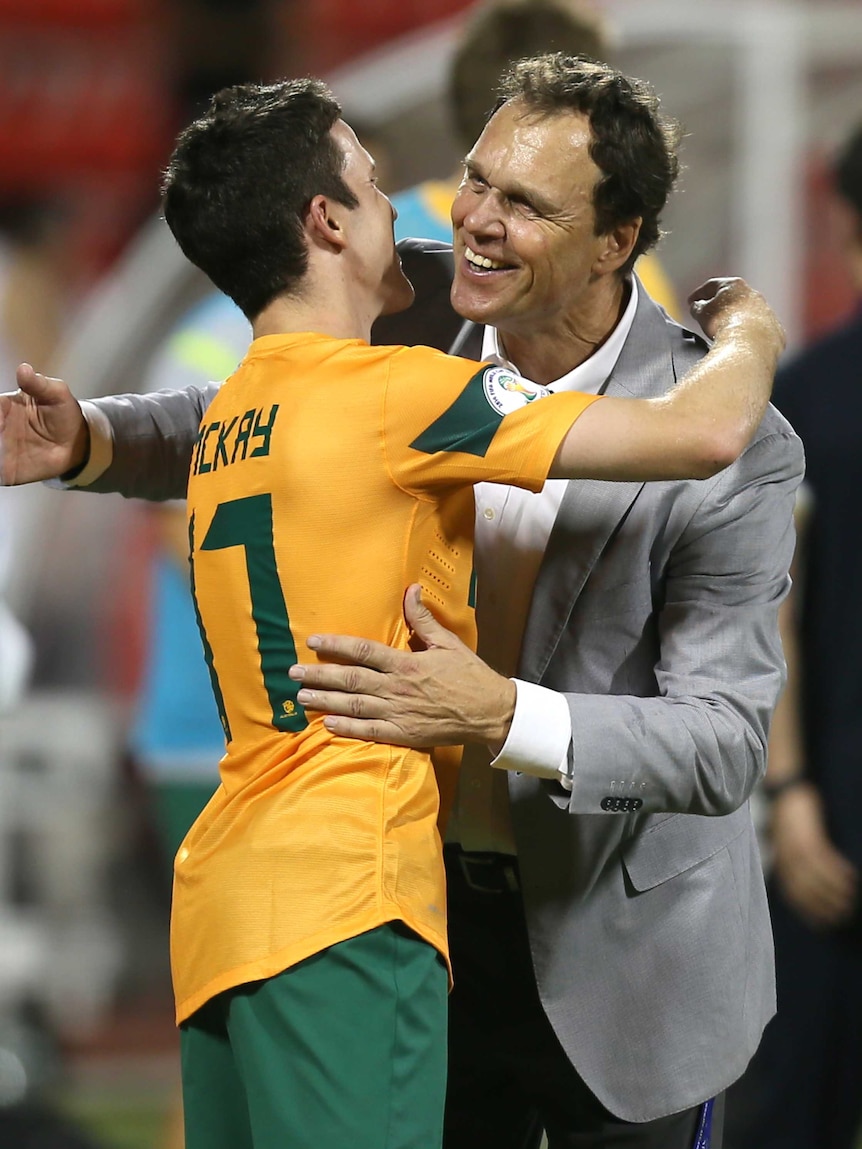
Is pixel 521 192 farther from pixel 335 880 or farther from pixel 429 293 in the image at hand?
pixel 335 880

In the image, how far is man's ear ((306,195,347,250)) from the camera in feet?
5.74

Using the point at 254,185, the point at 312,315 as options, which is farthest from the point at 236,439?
the point at 254,185

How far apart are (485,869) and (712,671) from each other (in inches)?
14.4

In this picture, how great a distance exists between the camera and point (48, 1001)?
5156mm

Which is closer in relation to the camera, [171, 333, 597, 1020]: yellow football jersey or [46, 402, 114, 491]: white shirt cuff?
[171, 333, 597, 1020]: yellow football jersey

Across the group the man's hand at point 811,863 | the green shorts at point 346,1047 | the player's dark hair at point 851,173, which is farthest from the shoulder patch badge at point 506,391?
the player's dark hair at point 851,173

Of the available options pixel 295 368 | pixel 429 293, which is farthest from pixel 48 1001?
pixel 295 368

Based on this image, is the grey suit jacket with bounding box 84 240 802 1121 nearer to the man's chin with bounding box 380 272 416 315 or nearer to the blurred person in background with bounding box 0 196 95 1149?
the man's chin with bounding box 380 272 416 315

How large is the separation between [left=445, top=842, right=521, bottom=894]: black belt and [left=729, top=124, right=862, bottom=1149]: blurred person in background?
5.11ft

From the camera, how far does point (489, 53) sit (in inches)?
125

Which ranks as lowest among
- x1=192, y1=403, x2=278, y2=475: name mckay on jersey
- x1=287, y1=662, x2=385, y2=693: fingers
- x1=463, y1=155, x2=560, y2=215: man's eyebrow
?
x1=287, y1=662, x2=385, y2=693: fingers

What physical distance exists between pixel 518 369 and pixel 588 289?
139 mm

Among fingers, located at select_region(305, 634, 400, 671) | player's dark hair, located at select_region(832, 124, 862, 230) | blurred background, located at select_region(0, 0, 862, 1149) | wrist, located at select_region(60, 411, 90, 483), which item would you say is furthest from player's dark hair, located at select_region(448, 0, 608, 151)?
blurred background, located at select_region(0, 0, 862, 1149)

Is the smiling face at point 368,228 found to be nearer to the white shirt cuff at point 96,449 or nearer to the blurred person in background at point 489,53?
the white shirt cuff at point 96,449
